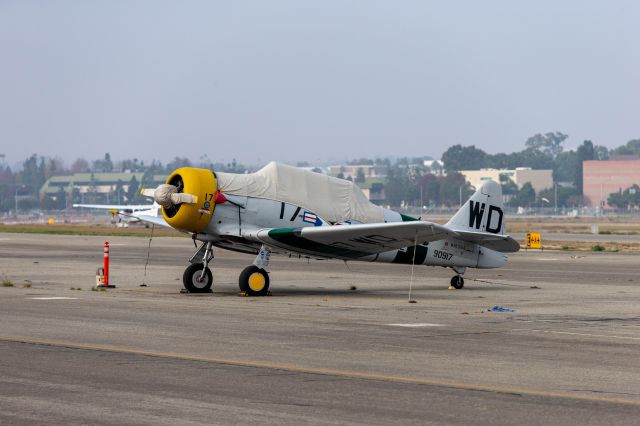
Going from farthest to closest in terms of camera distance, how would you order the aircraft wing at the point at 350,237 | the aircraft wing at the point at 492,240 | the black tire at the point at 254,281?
the aircraft wing at the point at 492,240, the black tire at the point at 254,281, the aircraft wing at the point at 350,237

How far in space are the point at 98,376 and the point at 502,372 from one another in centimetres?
421


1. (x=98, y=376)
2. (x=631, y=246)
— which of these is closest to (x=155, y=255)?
(x=631, y=246)

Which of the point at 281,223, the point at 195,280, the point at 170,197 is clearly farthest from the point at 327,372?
the point at 195,280

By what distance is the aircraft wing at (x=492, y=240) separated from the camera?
2596 centimetres

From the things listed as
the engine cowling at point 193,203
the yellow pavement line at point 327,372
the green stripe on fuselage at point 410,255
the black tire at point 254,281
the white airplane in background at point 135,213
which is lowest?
the yellow pavement line at point 327,372

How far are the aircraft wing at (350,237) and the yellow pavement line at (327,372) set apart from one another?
8978mm

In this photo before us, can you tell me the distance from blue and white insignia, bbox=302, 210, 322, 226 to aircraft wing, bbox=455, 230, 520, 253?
316 centimetres

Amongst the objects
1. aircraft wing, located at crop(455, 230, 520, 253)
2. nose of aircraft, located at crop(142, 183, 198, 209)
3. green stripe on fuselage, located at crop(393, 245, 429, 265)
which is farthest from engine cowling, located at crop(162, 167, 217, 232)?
aircraft wing, located at crop(455, 230, 520, 253)

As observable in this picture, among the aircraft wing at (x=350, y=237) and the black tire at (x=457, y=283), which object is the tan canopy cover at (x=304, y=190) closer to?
the aircraft wing at (x=350, y=237)

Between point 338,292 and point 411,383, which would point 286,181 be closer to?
point 338,292

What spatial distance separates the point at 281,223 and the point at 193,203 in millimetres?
1988

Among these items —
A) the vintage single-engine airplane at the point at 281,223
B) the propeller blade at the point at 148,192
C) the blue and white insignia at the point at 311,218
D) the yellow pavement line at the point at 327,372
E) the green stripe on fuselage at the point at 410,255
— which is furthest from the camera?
the green stripe on fuselage at the point at 410,255

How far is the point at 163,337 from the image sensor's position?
15.5 m

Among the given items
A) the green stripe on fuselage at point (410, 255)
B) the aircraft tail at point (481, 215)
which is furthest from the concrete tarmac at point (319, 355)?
the aircraft tail at point (481, 215)
